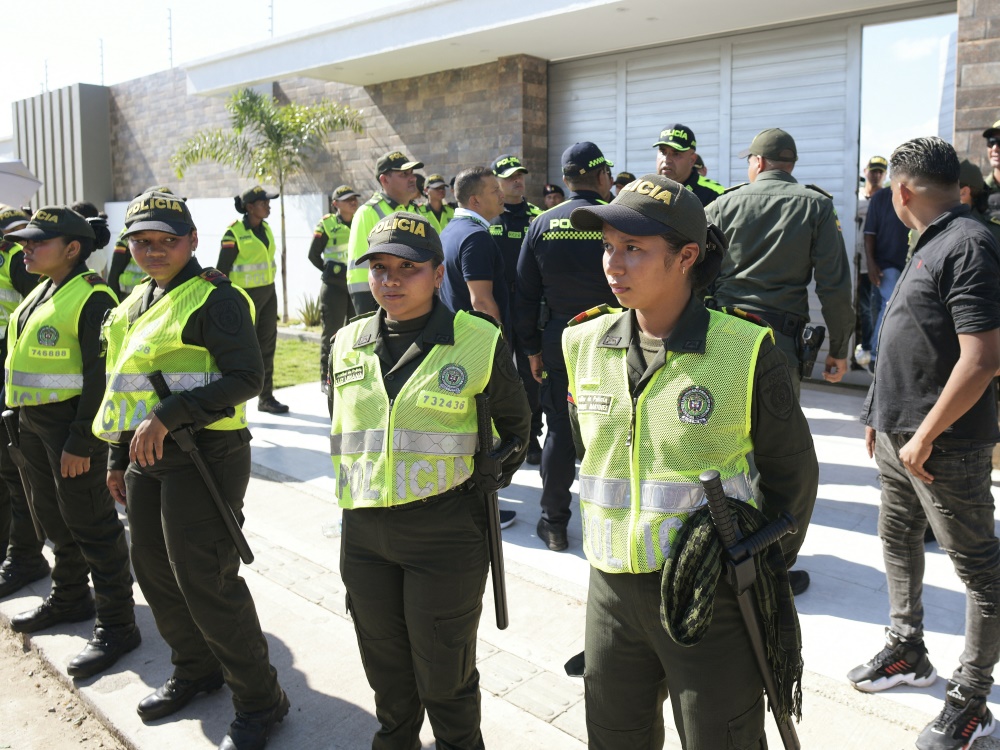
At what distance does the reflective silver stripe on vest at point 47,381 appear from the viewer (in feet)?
12.5

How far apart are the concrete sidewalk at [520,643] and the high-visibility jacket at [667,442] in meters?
1.37

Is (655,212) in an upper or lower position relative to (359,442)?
upper

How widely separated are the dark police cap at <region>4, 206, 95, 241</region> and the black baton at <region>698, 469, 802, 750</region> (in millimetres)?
3400

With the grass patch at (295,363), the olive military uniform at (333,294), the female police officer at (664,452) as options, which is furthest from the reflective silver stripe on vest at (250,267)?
the female police officer at (664,452)

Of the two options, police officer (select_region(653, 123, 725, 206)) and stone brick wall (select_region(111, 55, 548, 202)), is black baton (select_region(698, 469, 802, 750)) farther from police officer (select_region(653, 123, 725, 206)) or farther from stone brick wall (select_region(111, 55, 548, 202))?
stone brick wall (select_region(111, 55, 548, 202))

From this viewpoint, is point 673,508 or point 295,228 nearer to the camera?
point 673,508

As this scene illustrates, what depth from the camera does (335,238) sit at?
904 centimetres

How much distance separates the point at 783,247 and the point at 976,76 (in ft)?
9.81

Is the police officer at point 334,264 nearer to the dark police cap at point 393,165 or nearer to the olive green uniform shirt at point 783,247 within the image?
the dark police cap at point 393,165

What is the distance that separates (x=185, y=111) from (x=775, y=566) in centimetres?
1818

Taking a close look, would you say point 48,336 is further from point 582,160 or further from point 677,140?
point 677,140

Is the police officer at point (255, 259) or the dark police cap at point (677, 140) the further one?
the police officer at point (255, 259)

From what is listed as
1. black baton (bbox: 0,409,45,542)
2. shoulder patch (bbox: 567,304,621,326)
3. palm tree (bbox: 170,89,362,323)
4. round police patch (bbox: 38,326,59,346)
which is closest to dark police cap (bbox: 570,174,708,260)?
shoulder patch (bbox: 567,304,621,326)

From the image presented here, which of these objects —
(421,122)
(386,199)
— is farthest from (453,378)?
(421,122)
